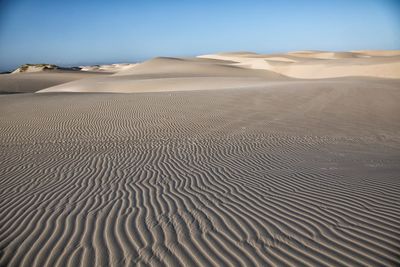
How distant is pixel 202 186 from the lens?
19.3 feet

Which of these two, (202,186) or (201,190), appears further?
(202,186)

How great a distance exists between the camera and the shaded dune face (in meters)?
3.61

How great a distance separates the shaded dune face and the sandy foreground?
2 centimetres

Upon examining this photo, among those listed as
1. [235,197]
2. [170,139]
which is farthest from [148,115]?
[235,197]

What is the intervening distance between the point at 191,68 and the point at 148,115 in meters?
30.5

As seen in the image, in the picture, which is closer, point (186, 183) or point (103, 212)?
point (103, 212)

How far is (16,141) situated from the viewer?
1062 cm

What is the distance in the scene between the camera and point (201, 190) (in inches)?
222

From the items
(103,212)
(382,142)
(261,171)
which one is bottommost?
(382,142)

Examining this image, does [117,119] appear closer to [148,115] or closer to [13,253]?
[148,115]

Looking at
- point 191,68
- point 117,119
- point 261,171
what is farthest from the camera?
point 191,68

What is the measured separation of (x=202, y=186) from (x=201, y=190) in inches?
9.3

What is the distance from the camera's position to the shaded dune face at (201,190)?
3613 millimetres

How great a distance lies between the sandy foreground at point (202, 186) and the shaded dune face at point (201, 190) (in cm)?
2
